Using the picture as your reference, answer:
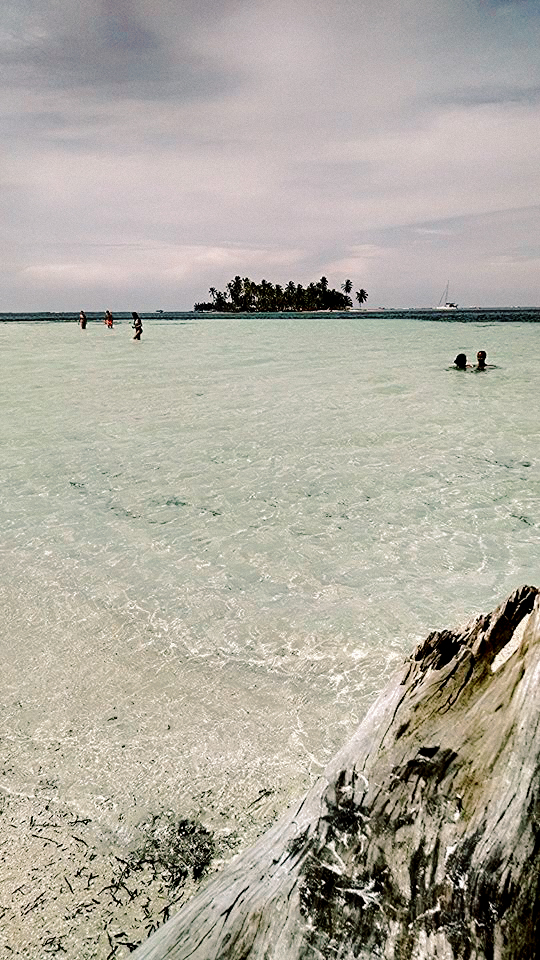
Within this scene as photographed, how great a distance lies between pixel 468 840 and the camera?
57.1 inches

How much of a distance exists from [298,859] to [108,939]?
5.42 feet

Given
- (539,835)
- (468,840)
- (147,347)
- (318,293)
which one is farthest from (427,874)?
(318,293)

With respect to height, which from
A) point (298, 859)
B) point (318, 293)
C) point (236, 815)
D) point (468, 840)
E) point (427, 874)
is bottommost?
point (236, 815)

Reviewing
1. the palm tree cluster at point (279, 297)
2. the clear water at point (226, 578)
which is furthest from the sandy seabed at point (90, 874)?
the palm tree cluster at point (279, 297)

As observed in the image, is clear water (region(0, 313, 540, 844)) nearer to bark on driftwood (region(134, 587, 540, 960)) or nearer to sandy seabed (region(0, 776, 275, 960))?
sandy seabed (region(0, 776, 275, 960))

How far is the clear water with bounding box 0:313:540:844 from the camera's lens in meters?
3.83

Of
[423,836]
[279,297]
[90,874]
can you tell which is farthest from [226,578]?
[279,297]

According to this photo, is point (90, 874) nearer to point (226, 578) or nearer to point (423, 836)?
point (423, 836)

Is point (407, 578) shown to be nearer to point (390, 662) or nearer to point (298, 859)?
point (390, 662)

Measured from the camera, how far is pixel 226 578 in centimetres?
653

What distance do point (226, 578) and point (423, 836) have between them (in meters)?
5.11

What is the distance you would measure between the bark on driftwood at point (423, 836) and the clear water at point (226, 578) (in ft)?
5.96

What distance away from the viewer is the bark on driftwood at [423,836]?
140 cm

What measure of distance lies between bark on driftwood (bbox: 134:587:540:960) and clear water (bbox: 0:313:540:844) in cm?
182
